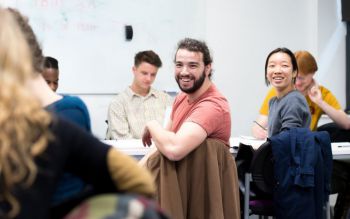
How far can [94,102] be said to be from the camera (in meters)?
4.32

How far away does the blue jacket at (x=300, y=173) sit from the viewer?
2.57 m

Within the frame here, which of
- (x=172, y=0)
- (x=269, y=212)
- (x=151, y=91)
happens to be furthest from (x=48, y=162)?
(x=172, y=0)

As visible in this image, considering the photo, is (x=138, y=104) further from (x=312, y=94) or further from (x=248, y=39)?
(x=248, y=39)

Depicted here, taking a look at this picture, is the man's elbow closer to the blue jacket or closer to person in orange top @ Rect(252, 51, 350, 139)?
the blue jacket

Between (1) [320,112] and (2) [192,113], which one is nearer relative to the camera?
(2) [192,113]

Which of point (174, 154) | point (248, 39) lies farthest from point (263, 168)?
point (248, 39)

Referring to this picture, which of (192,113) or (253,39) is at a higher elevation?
(253,39)

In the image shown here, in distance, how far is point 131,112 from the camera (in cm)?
396

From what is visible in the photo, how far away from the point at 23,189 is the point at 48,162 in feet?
0.20

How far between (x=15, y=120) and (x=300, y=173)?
6.38 ft

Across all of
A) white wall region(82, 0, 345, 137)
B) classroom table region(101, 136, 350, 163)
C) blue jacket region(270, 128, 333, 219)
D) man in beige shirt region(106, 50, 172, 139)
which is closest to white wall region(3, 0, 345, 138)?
white wall region(82, 0, 345, 137)

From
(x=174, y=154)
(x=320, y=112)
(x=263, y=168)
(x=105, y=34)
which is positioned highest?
(x=105, y=34)

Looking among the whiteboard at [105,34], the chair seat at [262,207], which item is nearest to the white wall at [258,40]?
the whiteboard at [105,34]

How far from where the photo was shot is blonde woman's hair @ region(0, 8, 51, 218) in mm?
850
